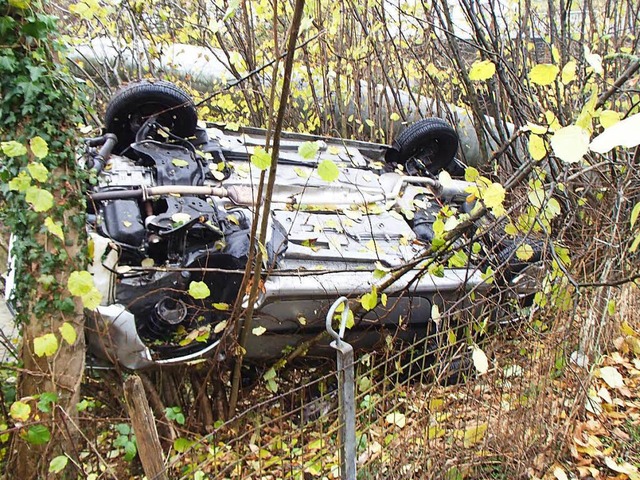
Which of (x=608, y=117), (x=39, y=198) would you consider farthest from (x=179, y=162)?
(x=608, y=117)

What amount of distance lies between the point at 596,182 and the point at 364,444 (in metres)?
2.73

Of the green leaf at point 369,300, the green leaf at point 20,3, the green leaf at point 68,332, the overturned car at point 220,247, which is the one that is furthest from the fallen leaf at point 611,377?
the green leaf at point 20,3

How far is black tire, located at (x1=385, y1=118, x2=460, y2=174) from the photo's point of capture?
4555 millimetres

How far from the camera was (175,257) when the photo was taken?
2857 millimetres

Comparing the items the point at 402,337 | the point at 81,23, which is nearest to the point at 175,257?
the point at 402,337

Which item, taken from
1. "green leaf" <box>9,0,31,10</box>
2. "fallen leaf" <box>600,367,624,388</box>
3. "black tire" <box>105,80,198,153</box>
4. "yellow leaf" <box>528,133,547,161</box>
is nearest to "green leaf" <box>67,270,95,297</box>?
"green leaf" <box>9,0,31,10</box>

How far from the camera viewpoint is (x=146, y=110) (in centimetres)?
367

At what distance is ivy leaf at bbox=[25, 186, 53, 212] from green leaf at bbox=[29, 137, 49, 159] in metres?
0.15

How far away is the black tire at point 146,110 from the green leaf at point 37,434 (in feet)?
7.16

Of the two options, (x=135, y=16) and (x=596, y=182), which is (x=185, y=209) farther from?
(x=135, y=16)

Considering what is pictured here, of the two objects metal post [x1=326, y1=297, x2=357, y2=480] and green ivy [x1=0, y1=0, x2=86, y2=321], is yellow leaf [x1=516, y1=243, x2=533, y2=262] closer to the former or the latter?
metal post [x1=326, y1=297, x2=357, y2=480]

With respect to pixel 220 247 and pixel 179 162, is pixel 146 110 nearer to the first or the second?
pixel 179 162

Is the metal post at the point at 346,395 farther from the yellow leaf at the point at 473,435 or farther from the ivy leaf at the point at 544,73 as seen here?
the ivy leaf at the point at 544,73

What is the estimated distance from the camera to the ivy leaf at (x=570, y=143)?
41.4 inches
